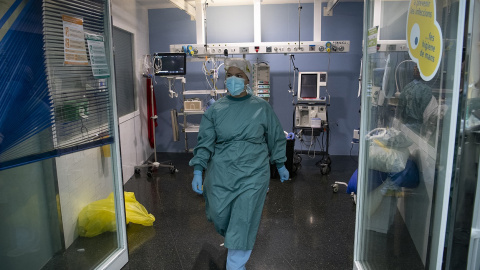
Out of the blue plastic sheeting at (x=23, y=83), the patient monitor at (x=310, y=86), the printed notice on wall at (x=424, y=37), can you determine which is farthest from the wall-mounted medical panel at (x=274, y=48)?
the printed notice on wall at (x=424, y=37)

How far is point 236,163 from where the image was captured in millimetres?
2469

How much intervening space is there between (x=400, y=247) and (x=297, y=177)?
297 cm

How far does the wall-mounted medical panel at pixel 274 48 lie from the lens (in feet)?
17.1

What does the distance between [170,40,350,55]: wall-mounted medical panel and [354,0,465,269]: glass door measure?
9.61 ft

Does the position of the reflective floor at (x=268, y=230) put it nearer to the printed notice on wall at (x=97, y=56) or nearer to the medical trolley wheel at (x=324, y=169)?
the medical trolley wheel at (x=324, y=169)

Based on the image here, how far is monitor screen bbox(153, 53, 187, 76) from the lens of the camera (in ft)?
16.3

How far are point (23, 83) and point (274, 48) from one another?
3798mm

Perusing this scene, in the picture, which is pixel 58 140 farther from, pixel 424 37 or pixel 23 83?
pixel 424 37

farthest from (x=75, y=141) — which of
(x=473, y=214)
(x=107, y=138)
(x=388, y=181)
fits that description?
(x=473, y=214)

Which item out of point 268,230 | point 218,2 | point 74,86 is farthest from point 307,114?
point 74,86

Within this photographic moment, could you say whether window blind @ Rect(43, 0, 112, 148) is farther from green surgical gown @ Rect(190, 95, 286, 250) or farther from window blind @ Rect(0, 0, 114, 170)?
green surgical gown @ Rect(190, 95, 286, 250)

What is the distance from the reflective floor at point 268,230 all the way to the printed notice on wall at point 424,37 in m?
1.68

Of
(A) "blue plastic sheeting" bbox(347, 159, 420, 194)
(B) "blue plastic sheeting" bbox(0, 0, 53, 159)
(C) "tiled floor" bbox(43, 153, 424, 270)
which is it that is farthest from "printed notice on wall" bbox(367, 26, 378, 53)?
(B) "blue plastic sheeting" bbox(0, 0, 53, 159)

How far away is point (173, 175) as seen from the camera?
512 cm
